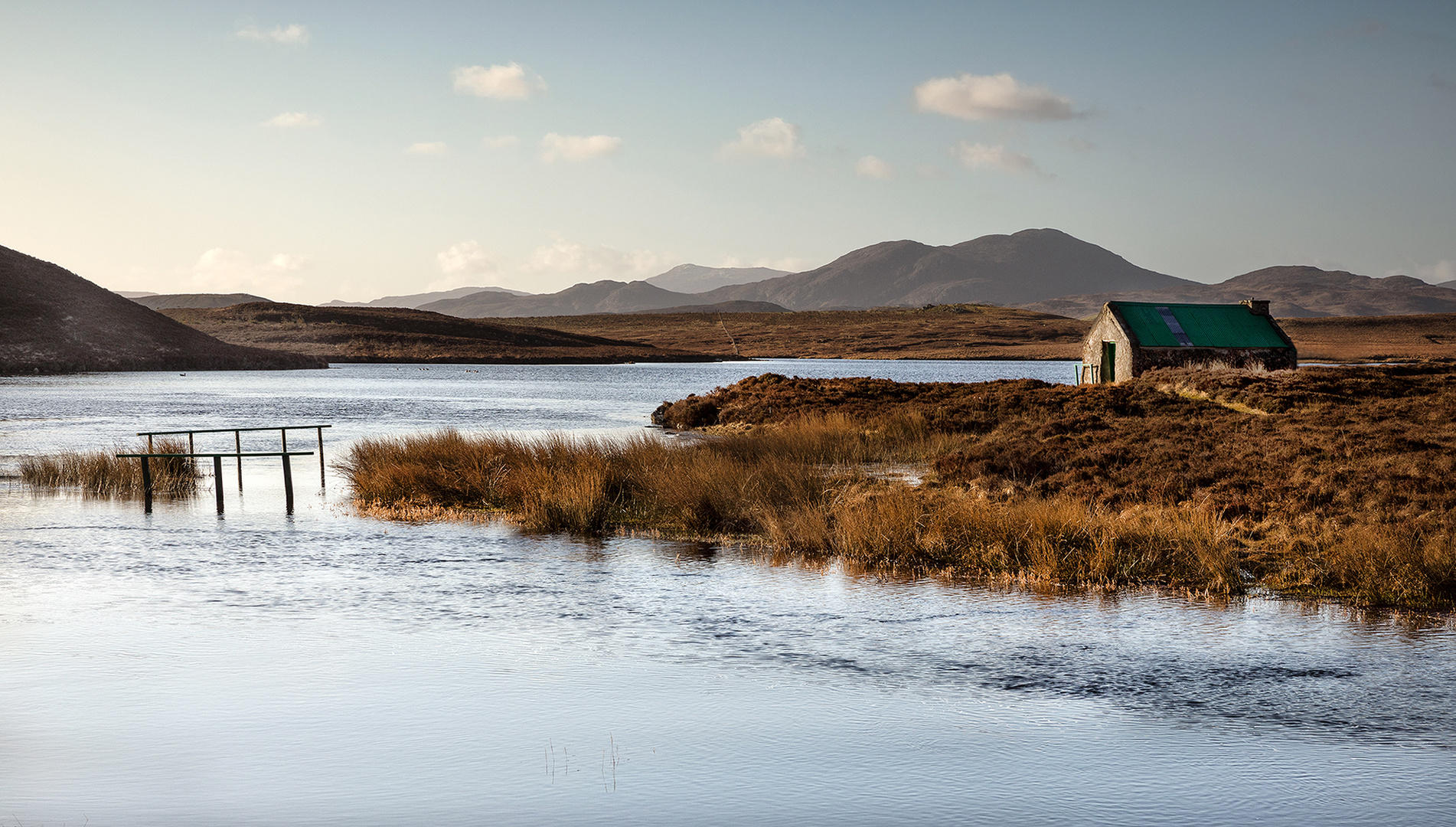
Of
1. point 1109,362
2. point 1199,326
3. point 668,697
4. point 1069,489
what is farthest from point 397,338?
point 668,697

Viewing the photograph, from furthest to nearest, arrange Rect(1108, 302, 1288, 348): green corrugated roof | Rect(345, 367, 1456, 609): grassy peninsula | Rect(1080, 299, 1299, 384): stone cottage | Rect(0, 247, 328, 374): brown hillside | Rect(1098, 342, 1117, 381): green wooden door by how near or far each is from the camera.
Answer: Rect(0, 247, 328, 374): brown hillside → Rect(1098, 342, 1117, 381): green wooden door → Rect(1108, 302, 1288, 348): green corrugated roof → Rect(1080, 299, 1299, 384): stone cottage → Rect(345, 367, 1456, 609): grassy peninsula

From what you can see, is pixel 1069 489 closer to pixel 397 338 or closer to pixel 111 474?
pixel 111 474

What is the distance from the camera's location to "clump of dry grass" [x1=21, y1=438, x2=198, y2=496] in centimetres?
2473

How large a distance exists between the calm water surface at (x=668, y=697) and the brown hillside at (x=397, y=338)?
152320mm

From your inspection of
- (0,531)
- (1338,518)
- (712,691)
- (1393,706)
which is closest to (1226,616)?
(1393,706)

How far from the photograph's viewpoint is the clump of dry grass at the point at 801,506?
1412 cm

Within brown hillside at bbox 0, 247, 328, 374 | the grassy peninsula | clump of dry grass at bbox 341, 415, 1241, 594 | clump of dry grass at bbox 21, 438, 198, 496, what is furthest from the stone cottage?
brown hillside at bbox 0, 247, 328, 374

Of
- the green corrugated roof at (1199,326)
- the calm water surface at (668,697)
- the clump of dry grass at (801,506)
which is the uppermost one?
the green corrugated roof at (1199,326)

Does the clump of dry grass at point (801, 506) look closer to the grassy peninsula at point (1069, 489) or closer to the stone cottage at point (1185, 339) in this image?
the grassy peninsula at point (1069, 489)

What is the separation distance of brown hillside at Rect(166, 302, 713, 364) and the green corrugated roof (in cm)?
12301

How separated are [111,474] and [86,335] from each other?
122m

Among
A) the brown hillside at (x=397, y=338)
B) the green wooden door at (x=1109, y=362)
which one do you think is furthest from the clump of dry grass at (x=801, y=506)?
the brown hillside at (x=397, y=338)

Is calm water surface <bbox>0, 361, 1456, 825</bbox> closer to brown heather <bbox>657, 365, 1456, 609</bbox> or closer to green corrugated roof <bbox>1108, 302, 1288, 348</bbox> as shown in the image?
brown heather <bbox>657, 365, 1456, 609</bbox>

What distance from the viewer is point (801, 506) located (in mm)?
17625
